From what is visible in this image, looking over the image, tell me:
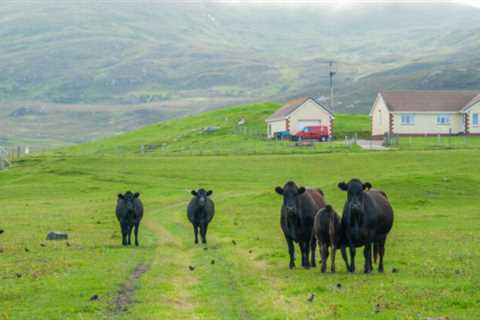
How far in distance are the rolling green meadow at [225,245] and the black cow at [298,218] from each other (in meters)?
0.87

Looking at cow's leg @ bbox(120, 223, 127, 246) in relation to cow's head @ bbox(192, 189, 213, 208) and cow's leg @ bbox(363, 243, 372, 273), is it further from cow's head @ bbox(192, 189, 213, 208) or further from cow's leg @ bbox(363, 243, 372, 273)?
cow's leg @ bbox(363, 243, 372, 273)

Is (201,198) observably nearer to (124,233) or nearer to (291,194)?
(124,233)

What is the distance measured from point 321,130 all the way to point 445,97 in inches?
707

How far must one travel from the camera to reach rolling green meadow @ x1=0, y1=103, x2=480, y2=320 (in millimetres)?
16781

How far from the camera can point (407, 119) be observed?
106m

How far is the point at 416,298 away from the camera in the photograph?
17125 mm

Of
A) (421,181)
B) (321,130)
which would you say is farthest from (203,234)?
(321,130)

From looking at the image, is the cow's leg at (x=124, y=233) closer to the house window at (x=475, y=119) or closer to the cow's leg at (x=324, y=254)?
the cow's leg at (x=324, y=254)

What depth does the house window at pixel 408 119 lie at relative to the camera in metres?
105

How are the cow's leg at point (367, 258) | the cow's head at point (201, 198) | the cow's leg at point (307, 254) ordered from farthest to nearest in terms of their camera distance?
1. the cow's head at point (201, 198)
2. the cow's leg at point (307, 254)
3. the cow's leg at point (367, 258)

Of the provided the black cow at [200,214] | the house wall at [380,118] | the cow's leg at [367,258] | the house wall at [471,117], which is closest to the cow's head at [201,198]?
the black cow at [200,214]

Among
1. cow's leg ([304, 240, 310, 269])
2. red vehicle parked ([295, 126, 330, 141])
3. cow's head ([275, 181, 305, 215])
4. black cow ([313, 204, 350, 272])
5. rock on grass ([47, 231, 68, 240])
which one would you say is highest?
red vehicle parked ([295, 126, 330, 141])

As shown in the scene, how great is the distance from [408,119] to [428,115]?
8.94ft

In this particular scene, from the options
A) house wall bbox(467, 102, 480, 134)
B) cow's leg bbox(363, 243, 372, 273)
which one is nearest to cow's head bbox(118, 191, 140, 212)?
cow's leg bbox(363, 243, 372, 273)
